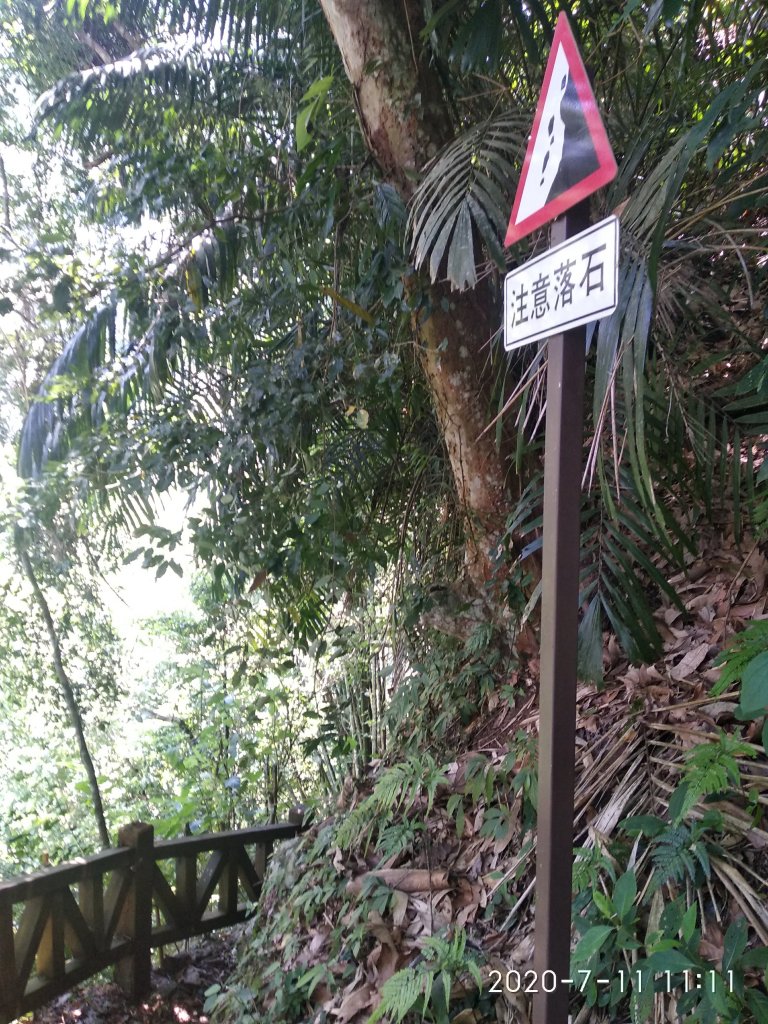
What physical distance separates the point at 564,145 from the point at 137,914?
4182 millimetres

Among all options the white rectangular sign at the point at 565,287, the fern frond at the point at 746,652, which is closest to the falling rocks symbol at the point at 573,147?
the white rectangular sign at the point at 565,287

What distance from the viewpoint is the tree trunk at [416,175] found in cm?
258

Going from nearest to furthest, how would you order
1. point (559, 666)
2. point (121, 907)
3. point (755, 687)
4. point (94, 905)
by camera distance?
point (559, 666) → point (755, 687) → point (94, 905) → point (121, 907)

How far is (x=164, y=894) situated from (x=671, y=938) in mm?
3369

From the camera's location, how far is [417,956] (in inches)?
85.0

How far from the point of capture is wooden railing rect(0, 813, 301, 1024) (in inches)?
129

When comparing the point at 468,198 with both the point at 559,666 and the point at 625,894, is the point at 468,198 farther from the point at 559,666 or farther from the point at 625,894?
the point at 625,894

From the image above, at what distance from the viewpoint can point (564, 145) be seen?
117 cm

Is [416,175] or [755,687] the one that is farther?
[416,175]

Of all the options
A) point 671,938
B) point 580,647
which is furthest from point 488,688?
point 671,938

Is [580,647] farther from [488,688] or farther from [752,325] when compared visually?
[752,325]

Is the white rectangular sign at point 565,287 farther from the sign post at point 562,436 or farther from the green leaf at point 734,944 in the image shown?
the green leaf at point 734,944
